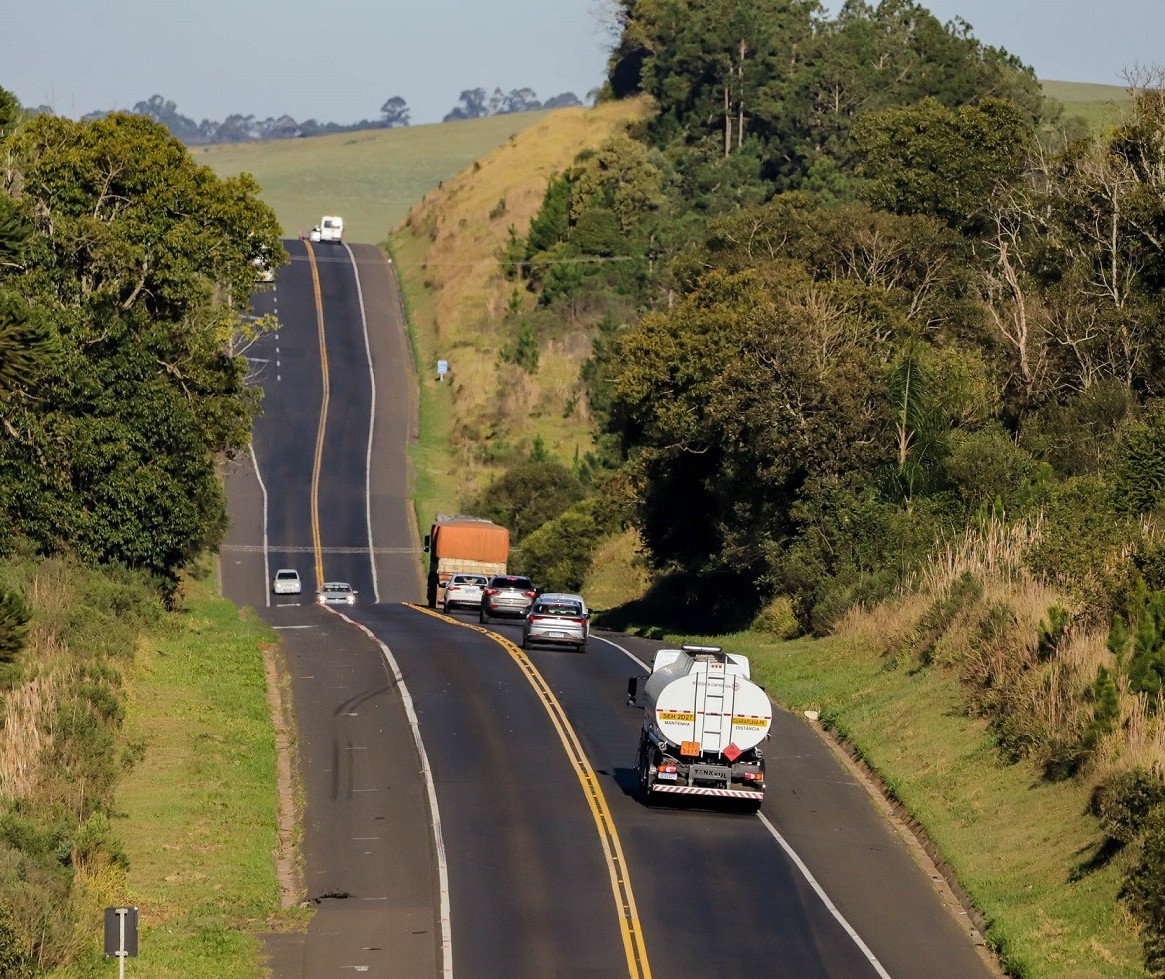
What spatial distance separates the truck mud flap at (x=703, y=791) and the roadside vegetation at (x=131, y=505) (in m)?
6.79

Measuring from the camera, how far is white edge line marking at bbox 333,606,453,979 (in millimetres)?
24531

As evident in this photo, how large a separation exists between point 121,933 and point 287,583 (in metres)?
63.4

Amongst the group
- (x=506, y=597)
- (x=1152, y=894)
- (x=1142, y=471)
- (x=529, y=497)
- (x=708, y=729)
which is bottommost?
(x=529, y=497)

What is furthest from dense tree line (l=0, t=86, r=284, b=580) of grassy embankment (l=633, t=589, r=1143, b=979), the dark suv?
grassy embankment (l=633, t=589, r=1143, b=979)

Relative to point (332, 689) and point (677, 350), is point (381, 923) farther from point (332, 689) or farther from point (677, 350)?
→ point (677, 350)

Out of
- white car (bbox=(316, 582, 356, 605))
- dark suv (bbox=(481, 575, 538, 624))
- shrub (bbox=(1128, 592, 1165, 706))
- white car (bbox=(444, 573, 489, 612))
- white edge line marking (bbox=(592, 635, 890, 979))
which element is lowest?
white car (bbox=(316, 582, 356, 605))

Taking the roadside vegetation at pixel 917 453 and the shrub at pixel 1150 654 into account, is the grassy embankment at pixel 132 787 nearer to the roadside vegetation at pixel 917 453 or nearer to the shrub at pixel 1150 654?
the roadside vegetation at pixel 917 453

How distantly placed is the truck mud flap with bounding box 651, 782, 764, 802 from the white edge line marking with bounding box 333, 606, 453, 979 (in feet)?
12.9

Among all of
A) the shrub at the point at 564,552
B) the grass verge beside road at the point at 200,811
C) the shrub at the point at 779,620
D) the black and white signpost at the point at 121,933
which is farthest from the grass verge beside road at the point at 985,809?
the shrub at the point at 564,552

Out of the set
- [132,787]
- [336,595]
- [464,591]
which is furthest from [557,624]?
[336,595]

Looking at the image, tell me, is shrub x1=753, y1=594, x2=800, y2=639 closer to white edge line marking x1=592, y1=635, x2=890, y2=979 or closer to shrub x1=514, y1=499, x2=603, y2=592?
white edge line marking x1=592, y1=635, x2=890, y2=979

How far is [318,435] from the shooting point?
348ft

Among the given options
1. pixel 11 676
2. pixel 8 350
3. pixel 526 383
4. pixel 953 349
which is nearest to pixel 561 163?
pixel 526 383

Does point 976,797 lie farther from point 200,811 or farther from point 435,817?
point 200,811
